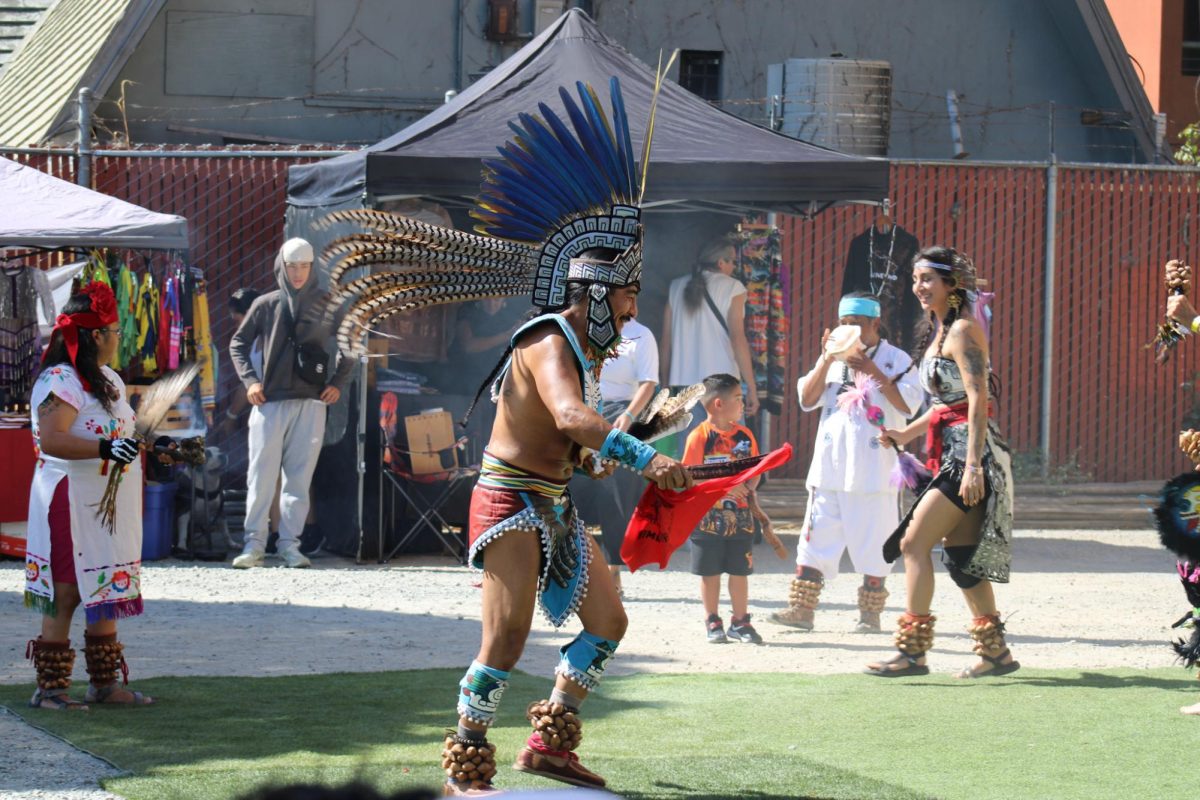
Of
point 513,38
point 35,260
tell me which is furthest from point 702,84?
point 35,260

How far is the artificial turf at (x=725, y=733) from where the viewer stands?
5.64 m

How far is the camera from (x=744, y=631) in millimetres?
8617

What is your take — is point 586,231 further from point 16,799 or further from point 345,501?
point 345,501

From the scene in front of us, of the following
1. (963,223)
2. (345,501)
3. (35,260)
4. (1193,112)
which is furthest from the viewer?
(1193,112)

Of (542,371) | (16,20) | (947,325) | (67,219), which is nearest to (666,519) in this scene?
(542,371)

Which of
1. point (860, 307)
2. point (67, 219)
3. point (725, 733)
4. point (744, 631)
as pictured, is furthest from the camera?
point (67, 219)

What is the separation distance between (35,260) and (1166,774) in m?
9.37

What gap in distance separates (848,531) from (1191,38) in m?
14.4

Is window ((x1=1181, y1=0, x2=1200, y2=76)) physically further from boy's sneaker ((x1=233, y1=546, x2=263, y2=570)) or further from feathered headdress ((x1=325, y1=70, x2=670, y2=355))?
feathered headdress ((x1=325, y1=70, x2=670, y2=355))

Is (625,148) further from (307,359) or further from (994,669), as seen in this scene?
(307,359)

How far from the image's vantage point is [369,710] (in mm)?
6848

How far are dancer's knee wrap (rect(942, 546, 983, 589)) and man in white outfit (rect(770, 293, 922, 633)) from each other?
1219 millimetres

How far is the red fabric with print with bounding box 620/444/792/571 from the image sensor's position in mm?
5598

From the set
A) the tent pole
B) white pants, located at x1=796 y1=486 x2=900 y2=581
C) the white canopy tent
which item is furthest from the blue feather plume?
the tent pole
